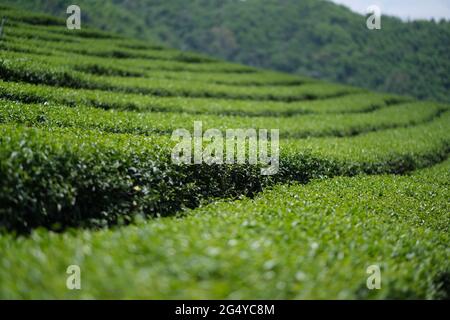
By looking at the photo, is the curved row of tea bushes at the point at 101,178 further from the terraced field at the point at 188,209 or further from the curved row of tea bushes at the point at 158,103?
the curved row of tea bushes at the point at 158,103

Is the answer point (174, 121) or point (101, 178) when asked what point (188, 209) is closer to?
point (101, 178)

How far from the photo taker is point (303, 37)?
99.8 metres

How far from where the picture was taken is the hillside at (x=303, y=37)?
83.6 m

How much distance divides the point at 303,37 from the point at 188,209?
98728 mm

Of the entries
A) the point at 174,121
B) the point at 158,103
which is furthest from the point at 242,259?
the point at 158,103

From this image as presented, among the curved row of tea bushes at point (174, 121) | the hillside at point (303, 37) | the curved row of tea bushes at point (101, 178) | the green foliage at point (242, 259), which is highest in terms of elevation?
the hillside at point (303, 37)

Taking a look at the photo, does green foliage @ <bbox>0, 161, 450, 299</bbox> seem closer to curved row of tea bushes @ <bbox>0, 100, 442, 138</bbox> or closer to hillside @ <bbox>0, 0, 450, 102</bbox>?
curved row of tea bushes @ <bbox>0, 100, 442, 138</bbox>

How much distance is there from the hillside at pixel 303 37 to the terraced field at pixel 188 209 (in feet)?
227

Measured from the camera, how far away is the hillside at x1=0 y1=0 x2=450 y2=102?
83.6 m

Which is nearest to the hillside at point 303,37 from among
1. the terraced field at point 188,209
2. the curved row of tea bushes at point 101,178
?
the terraced field at point 188,209

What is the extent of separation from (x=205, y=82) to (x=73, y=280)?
25.2 m

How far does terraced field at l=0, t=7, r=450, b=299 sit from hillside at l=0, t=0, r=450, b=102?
227 ft

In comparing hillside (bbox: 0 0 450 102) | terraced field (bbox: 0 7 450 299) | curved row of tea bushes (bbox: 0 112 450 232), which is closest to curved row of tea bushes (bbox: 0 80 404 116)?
terraced field (bbox: 0 7 450 299)

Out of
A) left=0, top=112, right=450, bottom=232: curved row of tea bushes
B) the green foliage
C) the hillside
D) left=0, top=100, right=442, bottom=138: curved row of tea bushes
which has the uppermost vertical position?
the hillside
